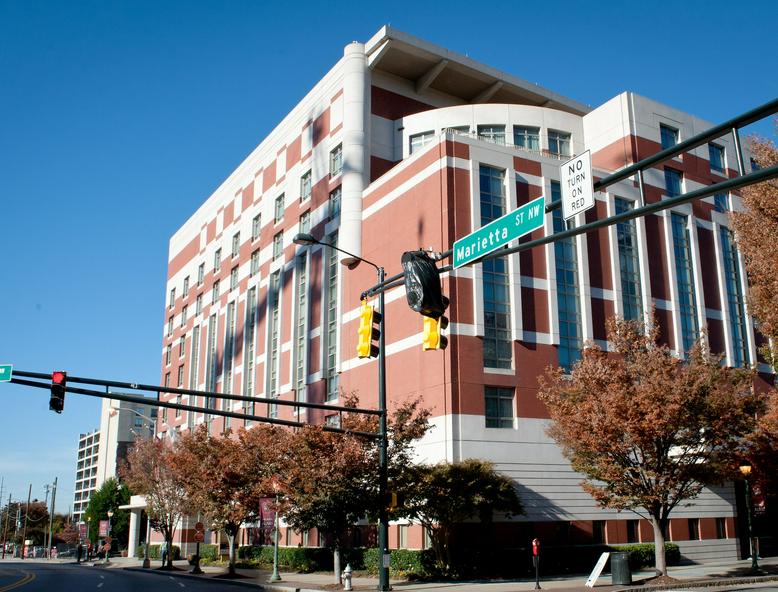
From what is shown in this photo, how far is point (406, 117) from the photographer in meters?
51.2

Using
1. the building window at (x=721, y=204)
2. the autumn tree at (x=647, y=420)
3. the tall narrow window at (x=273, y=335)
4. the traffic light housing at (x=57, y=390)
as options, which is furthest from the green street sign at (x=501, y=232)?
the tall narrow window at (x=273, y=335)

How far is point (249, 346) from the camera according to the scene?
209 feet

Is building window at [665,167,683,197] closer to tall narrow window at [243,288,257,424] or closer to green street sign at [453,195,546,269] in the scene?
tall narrow window at [243,288,257,424]

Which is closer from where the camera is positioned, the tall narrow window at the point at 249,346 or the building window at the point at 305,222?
the building window at the point at 305,222

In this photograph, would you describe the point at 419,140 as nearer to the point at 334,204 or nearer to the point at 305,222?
the point at 334,204

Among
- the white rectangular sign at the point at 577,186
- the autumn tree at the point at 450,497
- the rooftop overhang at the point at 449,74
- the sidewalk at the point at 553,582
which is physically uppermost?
the rooftop overhang at the point at 449,74

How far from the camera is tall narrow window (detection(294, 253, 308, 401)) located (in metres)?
53.6

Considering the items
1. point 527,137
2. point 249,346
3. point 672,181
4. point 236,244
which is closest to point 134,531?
point 249,346

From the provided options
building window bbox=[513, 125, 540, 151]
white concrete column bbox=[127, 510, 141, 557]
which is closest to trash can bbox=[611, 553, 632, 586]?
building window bbox=[513, 125, 540, 151]

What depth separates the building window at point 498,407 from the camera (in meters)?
37.8

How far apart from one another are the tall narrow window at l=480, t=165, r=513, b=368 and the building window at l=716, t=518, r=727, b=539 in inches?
633

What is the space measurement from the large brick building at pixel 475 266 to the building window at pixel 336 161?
18cm

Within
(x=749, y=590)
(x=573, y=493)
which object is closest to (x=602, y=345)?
(x=573, y=493)

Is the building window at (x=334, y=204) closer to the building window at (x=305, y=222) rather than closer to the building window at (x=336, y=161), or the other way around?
the building window at (x=336, y=161)
